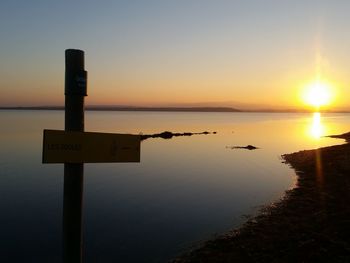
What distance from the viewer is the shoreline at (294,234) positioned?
13.2m

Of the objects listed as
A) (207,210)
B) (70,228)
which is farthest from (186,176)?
(70,228)

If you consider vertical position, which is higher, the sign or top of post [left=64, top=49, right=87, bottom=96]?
top of post [left=64, top=49, right=87, bottom=96]

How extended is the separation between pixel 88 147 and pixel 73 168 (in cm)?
29

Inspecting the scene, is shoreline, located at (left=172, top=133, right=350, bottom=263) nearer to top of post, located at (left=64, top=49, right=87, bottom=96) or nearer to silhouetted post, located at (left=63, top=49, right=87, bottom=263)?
silhouetted post, located at (left=63, top=49, right=87, bottom=263)

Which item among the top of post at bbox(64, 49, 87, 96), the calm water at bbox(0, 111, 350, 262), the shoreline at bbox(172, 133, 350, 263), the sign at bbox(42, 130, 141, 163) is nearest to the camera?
the sign at bbox(42, 130, 141, 163)

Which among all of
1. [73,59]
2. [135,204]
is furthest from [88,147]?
[135,204]

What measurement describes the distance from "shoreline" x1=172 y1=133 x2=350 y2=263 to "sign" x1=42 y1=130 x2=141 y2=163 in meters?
10.7

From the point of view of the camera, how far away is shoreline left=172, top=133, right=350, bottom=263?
1318cm

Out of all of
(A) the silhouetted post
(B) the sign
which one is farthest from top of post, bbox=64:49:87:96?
(B) the sign

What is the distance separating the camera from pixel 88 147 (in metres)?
3.77

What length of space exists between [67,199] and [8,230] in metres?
16.1

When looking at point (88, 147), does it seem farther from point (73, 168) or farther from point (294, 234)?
point (294, 234)

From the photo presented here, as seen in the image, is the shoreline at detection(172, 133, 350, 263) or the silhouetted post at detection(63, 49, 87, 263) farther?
the shoreline at detection(172, 133, 350, 263)

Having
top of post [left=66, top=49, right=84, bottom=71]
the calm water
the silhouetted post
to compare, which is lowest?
the calm water
